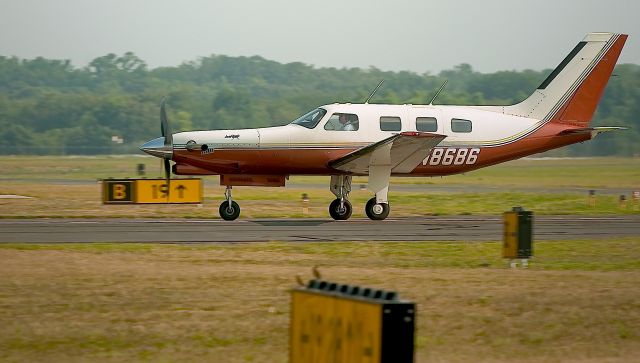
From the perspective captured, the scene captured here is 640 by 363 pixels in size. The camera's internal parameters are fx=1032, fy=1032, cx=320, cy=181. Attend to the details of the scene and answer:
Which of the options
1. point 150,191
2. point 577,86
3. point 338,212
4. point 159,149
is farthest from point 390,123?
point 150,191

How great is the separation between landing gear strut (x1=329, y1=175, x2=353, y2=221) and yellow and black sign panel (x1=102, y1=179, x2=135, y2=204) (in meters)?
7.17

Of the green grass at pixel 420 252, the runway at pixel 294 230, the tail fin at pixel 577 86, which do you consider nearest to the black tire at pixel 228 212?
the runway at pixel 294 230

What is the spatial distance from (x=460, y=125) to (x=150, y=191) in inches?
399

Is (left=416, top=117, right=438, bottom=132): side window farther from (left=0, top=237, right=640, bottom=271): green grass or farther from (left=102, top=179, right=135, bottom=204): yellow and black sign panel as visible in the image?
(left=102, top=179, right=135, bottom=204): yellow and black sign panel

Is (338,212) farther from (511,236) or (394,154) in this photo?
(511,236)

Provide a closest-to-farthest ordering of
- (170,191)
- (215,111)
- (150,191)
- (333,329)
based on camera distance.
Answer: (333,329) < (150,191) < (170,191) < (215,111)

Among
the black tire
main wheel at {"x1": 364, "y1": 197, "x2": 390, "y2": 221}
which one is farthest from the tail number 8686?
the black tire

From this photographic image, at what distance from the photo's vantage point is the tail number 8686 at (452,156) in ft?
97.9

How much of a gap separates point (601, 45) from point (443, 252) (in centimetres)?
1333

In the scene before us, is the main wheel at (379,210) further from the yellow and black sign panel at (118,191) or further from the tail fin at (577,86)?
the yellow and black sign panel at (118,191)

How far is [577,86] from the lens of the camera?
31453mm

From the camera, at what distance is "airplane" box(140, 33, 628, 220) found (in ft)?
92.8

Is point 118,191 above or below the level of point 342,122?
below

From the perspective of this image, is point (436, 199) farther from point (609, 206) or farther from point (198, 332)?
point (198, 332)
